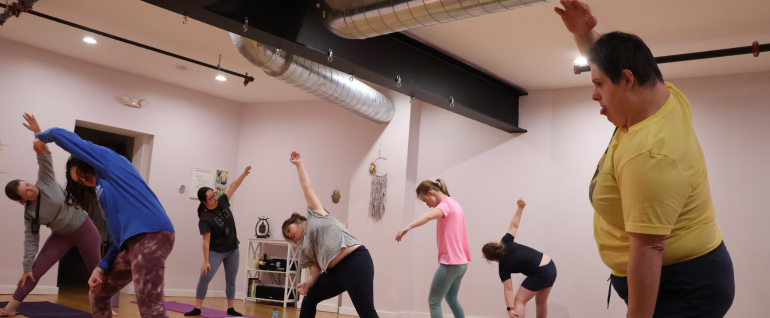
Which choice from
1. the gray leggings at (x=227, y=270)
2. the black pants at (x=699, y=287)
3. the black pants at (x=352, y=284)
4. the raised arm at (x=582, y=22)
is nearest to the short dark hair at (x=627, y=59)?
the raised arm at (x=582, y=22)

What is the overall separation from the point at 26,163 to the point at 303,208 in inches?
135

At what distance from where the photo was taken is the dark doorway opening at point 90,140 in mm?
7892

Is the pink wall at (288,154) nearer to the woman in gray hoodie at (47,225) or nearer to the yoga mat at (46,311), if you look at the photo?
the yoga mat at (46,311)

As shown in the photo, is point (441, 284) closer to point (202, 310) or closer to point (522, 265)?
point (522, 265)

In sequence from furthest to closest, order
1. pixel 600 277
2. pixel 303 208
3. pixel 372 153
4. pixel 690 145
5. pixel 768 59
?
pixel 303 208 → pixel 372 153 → pixel 600 277 → pixel 768 59 → pixel 690 145

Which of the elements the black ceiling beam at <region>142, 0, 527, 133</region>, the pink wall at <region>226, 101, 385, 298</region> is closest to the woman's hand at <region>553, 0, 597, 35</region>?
the black ceiling beam at <region>142, 0, 527, 133</region>

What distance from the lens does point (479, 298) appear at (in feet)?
21.9

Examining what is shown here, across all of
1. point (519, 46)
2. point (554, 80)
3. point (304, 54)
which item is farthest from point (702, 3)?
point (304, 54)

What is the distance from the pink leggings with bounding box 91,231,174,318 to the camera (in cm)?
242

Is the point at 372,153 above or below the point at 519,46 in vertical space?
below

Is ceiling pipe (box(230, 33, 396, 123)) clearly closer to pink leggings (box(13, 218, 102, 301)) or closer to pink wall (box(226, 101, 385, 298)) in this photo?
pink wall (box(226, 101, 385, 298))

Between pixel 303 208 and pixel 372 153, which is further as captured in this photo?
pixel 303 208

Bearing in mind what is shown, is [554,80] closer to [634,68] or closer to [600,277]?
[600,277]

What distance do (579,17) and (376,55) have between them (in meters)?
3.75
